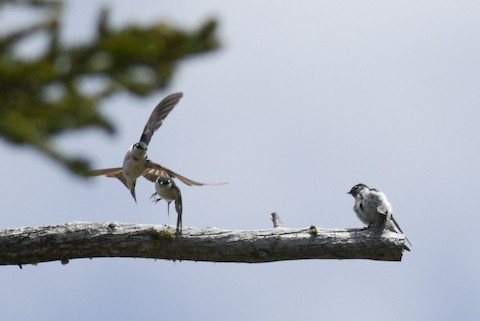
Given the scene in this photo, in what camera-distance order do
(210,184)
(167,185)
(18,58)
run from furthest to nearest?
(167,185) < (210,184) < (18,58)

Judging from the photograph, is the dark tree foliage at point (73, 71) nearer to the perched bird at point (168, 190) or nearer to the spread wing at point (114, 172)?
the perched bird at point (168, 190)

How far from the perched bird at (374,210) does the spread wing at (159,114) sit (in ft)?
7.97

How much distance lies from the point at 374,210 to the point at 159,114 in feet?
8.97

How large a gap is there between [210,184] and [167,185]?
5.59ft

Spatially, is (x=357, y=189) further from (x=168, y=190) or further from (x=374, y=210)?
(x=168, y=190)

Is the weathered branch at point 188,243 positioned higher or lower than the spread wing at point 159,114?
lower

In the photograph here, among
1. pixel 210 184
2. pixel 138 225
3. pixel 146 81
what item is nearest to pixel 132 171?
pixel 138 225

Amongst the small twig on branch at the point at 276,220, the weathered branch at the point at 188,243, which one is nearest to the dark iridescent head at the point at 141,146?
the weathered branch at the point at 188,243

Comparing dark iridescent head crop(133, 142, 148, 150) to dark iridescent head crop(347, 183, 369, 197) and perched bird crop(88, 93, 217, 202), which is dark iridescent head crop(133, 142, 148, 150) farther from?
dark iridescent head crop(347, 183, 369, 197)

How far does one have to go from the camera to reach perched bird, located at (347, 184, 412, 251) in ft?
30.1

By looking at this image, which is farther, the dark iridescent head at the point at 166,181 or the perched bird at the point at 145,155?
the perched bird at the point at 145,155

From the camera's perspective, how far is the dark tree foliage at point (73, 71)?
103 inches

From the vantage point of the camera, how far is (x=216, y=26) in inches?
109

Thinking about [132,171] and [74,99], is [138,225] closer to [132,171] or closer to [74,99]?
[132,171]
